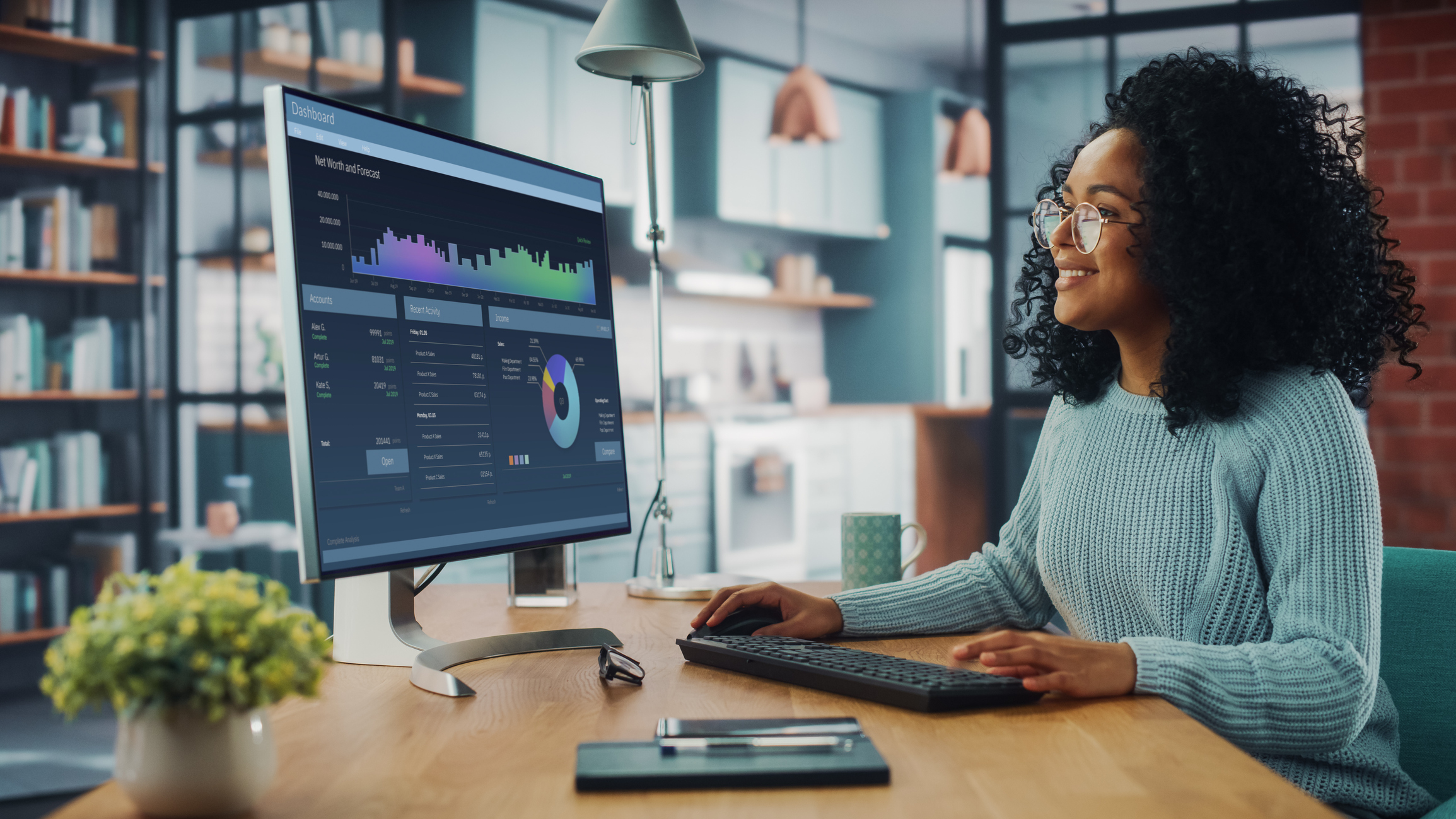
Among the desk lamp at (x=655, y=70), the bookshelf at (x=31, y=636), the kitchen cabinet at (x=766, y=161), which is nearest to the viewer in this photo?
the desk lamp at (x=655, y=70)

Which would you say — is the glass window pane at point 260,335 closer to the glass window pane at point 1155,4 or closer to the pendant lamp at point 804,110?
the pendant lamp at point 804,110

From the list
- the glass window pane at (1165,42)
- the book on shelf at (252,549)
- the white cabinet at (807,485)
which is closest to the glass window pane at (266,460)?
the book on shelf at (252,549)

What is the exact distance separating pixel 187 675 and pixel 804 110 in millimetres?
4565

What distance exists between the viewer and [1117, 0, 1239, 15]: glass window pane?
3264mm

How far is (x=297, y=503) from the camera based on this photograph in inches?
33.1

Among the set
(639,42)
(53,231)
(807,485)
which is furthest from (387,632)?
(807,485)

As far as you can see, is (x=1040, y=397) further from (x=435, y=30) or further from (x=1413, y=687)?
(x=435, y=30)

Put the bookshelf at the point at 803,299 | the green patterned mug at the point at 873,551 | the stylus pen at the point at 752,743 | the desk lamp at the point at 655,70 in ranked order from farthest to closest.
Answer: the bookshelf at the point at 803,299 < the desk lamp at the point at 655,70 < the green patterned mug at the point at 873,551 < the stylus pen at the point at 752,743

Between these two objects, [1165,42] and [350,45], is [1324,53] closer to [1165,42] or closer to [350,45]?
[1165,42]

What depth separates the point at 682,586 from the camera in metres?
1.54

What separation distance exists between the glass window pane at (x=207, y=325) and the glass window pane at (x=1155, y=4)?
10.5 feet

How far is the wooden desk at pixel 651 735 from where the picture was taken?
638 millimetres

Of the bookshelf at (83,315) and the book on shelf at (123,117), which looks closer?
the bookshelf at (83,315)

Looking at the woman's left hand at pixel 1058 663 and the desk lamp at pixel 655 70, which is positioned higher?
the desk lamp at pixel 655 70
